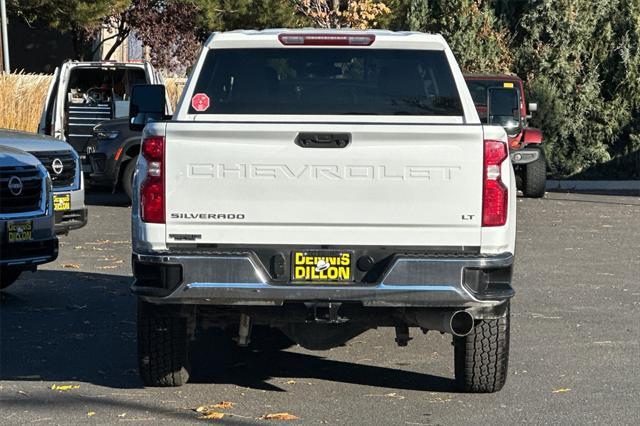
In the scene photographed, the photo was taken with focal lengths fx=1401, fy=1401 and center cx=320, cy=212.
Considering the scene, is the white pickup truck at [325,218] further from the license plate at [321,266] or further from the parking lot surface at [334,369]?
the parking lot surface at [334,369]

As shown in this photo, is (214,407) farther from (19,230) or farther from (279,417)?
(19,230)

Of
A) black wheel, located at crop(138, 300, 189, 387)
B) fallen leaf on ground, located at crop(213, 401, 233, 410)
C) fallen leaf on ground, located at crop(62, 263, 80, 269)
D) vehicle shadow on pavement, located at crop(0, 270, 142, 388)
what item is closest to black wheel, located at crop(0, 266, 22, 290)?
vehicle shadow on pavement, located at crop(0, 270, 142, 388)

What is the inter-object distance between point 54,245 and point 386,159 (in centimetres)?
489

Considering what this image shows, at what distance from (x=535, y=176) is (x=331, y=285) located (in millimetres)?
16689

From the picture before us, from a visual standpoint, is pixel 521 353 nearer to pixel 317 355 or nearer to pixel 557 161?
pixel 317 355

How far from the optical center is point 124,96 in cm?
2194

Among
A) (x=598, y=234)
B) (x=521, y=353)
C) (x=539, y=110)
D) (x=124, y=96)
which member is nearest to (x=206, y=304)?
(x=521, y=353)

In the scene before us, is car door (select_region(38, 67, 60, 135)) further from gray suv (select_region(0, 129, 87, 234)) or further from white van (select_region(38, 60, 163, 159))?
gray suv (select_region(0, 129, 87, 234))

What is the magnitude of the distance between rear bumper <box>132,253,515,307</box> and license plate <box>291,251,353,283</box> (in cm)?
5

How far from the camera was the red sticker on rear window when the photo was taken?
8.28 m

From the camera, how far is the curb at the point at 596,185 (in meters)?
27.5

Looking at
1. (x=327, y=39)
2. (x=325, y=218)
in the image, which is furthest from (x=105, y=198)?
(x=325, y=218)

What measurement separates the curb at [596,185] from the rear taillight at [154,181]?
808 inches

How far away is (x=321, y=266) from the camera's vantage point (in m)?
7.42
